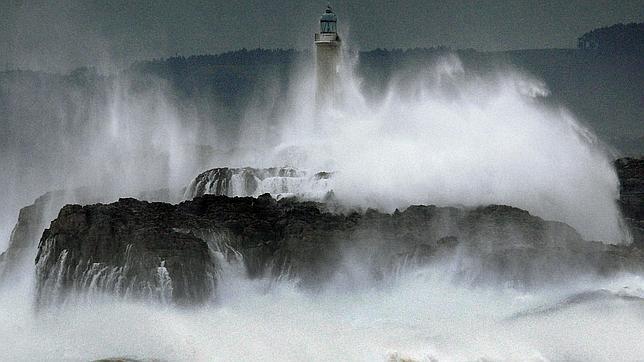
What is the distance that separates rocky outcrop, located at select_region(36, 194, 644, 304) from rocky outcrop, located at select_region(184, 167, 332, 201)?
3859 mm

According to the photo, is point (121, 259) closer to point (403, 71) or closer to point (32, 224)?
point (32, 224)

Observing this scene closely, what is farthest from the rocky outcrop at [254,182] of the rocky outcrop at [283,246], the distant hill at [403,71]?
the distant hill at [403,71]

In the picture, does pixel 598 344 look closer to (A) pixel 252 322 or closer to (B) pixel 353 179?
(A) pixel 252 322

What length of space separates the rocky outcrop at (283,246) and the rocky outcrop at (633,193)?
170 inches

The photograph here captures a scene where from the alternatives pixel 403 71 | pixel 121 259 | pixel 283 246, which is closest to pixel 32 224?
pixel 121 259

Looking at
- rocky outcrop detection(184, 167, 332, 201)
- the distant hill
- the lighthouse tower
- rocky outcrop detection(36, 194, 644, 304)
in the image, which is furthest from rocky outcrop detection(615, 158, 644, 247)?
the distant hill

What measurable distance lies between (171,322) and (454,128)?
1386 centimetres

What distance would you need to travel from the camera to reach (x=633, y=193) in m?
31.4

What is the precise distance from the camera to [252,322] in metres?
22.4

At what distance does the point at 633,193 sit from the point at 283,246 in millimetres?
10902

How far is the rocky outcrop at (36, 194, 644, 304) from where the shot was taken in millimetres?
23594

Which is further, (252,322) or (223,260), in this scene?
(223,260)

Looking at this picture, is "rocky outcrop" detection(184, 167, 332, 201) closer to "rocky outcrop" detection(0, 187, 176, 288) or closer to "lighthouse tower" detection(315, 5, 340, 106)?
"rocky outcrop" detection(0, 187, 176, 288)

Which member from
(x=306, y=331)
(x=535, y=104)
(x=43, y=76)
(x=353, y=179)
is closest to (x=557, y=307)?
(x=306, y=331)
